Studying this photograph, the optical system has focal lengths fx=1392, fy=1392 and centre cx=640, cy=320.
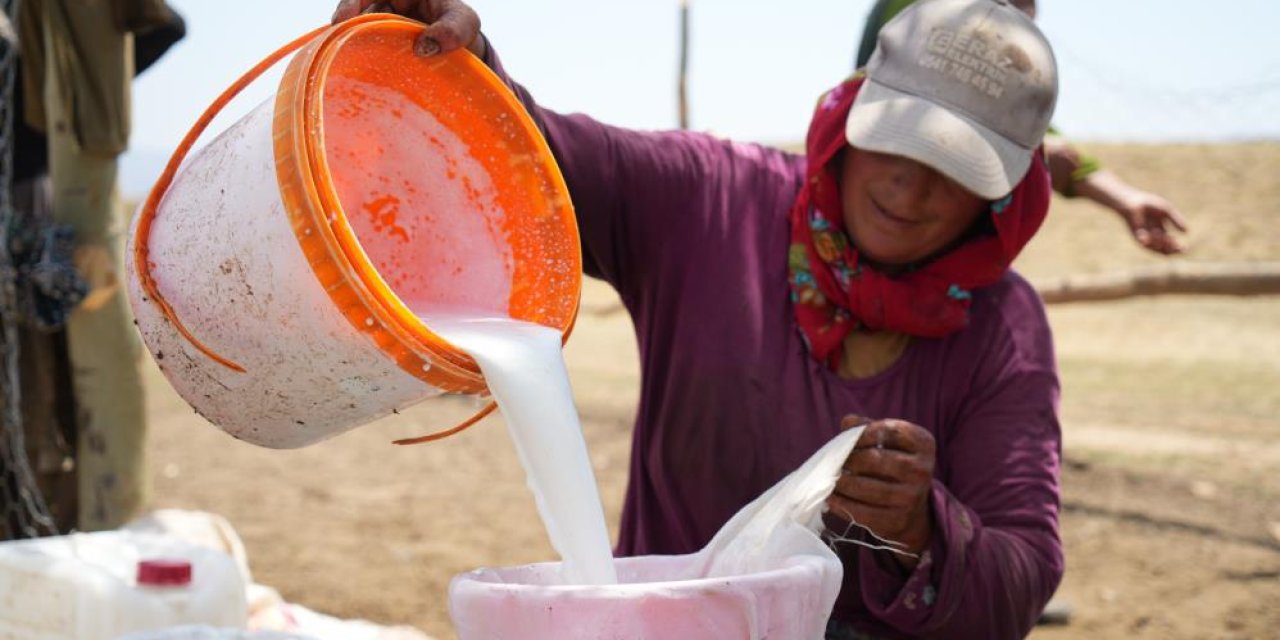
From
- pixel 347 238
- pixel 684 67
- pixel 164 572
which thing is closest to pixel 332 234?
pixel 347 238

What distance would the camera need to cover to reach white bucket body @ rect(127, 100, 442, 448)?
148 cm

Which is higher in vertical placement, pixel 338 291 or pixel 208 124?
pixel 208 124

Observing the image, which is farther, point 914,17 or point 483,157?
point 914,17

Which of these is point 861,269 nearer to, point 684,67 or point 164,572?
point 164,572

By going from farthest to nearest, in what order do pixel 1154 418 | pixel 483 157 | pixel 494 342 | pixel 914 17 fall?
pixel 1154 418 < pixel 914 17 < pixel 483 157 < pixel 494 342

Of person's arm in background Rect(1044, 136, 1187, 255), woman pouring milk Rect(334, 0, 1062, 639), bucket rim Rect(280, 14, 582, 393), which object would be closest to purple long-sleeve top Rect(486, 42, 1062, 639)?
woman pouring milk Rect(334, 0, 1062, 639)

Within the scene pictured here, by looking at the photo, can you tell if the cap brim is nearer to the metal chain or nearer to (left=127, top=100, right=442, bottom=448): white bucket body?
(left=127, top=100, right=442, bottom=448): white bucket body

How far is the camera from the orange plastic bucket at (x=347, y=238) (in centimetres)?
146

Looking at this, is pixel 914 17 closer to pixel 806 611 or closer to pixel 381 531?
pixel 806 611

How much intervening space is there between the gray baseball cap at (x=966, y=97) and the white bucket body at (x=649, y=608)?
878mm

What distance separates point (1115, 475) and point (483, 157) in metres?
5.84

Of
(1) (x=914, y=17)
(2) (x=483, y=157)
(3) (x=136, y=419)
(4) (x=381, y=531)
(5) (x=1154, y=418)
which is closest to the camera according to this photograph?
(2) (x=483, y=157)

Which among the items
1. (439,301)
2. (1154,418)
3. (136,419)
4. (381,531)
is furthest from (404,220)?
(1154,418)

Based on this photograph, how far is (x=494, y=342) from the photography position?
1649 millimetres
